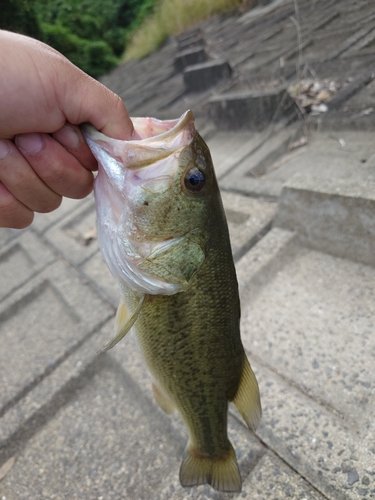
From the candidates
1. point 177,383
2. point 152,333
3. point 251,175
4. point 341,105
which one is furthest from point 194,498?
point 341,105

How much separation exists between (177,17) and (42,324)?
43.5 feet

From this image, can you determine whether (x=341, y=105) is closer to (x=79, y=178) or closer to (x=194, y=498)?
(x=79, y=178)

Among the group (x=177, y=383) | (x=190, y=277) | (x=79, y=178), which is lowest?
(x=177, y=383)

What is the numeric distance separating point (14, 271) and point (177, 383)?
353 cm

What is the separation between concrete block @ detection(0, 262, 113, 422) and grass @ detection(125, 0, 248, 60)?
1079 cm

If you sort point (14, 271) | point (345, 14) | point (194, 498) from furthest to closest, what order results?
point (345, 14) → point (14, 271) → point (194, 498)

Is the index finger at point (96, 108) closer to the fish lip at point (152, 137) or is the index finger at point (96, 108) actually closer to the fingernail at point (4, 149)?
the fish lip at point (152, 137)

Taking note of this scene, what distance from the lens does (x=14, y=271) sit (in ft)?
14.8

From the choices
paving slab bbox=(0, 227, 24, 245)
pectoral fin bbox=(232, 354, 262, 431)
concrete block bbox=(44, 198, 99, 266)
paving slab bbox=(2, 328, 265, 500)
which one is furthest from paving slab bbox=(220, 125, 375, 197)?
paving slab bbox=(0, 227, 24, 245)

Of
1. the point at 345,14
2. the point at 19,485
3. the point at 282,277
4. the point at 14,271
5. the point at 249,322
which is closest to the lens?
the point at 19,485

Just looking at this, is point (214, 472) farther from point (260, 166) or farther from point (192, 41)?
point (192, 41)

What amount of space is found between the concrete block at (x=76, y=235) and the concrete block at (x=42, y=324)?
19 cm

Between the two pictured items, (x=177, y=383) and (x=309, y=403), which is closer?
(x=177, y=383)

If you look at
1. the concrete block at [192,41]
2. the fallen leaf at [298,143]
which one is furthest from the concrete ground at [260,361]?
the concrete block at [192,41]
